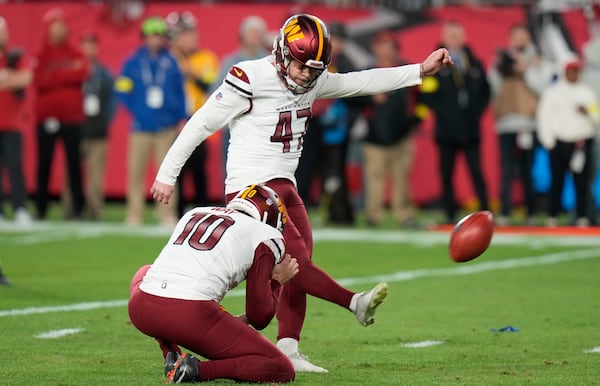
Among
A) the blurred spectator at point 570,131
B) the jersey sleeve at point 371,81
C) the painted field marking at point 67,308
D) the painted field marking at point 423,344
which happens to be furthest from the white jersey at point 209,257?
the blurred spectator at point 570,131

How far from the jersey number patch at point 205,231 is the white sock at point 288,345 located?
99 centimetres

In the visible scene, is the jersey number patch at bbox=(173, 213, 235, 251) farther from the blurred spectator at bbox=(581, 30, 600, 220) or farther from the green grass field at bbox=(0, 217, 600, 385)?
the blurred spectator at bbox=(581, 30, 600, 220)

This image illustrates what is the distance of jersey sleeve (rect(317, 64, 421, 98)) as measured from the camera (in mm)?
7164

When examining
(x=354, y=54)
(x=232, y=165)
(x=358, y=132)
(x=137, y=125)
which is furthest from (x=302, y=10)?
(x=232, y=165)

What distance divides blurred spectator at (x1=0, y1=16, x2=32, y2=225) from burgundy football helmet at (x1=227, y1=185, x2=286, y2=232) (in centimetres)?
996

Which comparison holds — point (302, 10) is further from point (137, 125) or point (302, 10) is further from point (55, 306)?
point (55, 306)

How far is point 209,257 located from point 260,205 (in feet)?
1.17

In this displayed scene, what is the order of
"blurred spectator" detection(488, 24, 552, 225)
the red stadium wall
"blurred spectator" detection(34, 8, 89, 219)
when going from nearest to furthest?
"blurred spectator" detection(34, 8, 89, 219) < "blurred spectator" detection(488, 24, 552, 225) < the red stadium wall

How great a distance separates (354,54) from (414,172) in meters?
1.81

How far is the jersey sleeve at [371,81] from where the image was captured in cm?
716

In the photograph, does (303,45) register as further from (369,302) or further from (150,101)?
(150,101)

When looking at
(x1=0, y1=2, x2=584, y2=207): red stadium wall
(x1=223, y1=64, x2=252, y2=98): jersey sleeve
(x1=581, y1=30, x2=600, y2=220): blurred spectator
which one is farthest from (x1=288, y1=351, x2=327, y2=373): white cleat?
(x1=0, y1=2, x2=584, y2=207): red stadium wall

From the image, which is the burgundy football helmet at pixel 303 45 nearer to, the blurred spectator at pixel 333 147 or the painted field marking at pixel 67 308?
the painted field marking at pixel 67 308

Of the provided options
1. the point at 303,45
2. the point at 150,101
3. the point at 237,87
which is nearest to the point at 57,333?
the point at 237,87
